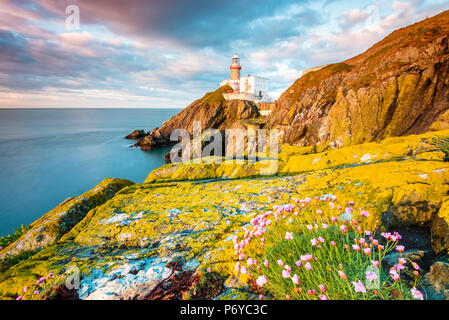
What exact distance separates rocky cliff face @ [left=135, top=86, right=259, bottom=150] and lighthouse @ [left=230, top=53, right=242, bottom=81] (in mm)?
29231

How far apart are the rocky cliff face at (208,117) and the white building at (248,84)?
15.4m

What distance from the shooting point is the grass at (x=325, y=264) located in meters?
1.97

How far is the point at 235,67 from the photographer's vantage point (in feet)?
343

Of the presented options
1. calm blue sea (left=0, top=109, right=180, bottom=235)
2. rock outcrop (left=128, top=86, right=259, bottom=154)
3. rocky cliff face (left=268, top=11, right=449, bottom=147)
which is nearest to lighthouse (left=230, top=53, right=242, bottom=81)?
rock outcrop (left=128, top=86, right=259, bottom=154)

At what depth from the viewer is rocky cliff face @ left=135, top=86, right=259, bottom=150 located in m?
74.8

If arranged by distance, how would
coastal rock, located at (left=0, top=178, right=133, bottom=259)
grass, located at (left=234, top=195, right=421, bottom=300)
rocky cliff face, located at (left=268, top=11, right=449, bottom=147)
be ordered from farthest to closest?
rocky cliff face, located at (left=268, top=11, right=449, bottom=147)
coastal rock, located at (left=0, top=178, right=133, bottom=259)
grass, located at (left=234, top=195, right=421, bottom=300)

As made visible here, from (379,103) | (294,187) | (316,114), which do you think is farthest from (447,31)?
(294,187)

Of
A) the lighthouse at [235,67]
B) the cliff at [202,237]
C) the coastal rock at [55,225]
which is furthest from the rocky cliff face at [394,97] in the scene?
the lighthouse at [235,67]

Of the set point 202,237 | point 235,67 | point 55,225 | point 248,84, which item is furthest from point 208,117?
point 202,237

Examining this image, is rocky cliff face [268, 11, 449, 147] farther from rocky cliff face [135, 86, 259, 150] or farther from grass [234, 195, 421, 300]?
rocky cliff face [135, 86, 259, 150]

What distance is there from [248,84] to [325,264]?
105892 millimetres

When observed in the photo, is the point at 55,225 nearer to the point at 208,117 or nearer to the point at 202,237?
the point at 202,237
